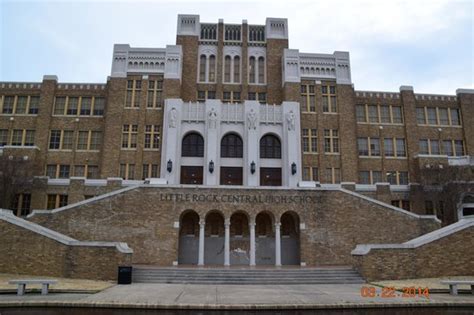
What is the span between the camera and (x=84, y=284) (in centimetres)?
1766

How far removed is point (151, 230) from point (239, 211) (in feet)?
20.8

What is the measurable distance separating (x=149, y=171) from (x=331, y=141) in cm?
1969

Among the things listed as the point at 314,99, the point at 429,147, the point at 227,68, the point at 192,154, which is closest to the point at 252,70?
the point at 227,68

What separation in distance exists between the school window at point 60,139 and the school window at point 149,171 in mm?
8868

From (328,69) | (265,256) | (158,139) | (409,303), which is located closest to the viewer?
(409,303)

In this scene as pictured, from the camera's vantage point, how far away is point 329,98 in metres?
43.2

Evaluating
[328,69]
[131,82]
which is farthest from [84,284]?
[328,69]

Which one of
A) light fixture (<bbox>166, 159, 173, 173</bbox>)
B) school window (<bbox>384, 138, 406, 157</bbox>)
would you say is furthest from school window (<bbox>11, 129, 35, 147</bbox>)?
school window (<bbox>384, 138, 406, 157</bbox>)

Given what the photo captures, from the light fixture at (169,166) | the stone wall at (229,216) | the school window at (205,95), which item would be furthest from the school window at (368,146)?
the light fixture at (169,166)

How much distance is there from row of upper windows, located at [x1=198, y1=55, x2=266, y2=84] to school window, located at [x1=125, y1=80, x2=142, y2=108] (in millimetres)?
6980

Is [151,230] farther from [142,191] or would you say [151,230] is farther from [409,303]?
[409,303]

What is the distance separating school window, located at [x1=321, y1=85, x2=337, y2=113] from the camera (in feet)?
141

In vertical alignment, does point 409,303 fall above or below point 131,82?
below
